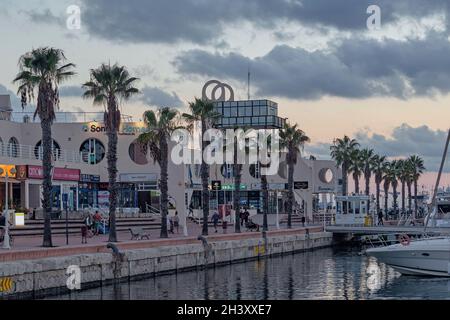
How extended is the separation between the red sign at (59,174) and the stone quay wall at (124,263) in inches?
648

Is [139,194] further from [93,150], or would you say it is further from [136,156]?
[93,150]

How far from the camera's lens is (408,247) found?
44.6 meters

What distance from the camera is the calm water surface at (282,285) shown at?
120ft

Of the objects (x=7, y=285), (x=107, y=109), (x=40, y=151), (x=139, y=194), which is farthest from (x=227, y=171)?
(x=7, y=285)

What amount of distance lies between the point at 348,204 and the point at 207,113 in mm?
27441

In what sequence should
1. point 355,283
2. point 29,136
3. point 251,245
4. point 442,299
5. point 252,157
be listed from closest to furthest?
1. point 442,299
2. point 355,283
3. point 251,245
4. point 29,136
5. point 252,157

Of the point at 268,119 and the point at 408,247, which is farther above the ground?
the point at 268,119

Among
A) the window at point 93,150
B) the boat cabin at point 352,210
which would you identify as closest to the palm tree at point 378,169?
the boat cabin at point 352,210

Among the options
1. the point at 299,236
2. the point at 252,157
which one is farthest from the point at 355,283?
Answer: the point at 252,157

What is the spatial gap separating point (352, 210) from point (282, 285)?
137 feet

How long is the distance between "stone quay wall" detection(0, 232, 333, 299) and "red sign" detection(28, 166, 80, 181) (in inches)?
648

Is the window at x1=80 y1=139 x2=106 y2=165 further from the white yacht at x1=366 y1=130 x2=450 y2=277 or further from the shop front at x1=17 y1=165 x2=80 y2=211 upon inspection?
the white yacht at x1=366 y1=130 x2=450 y2=277
